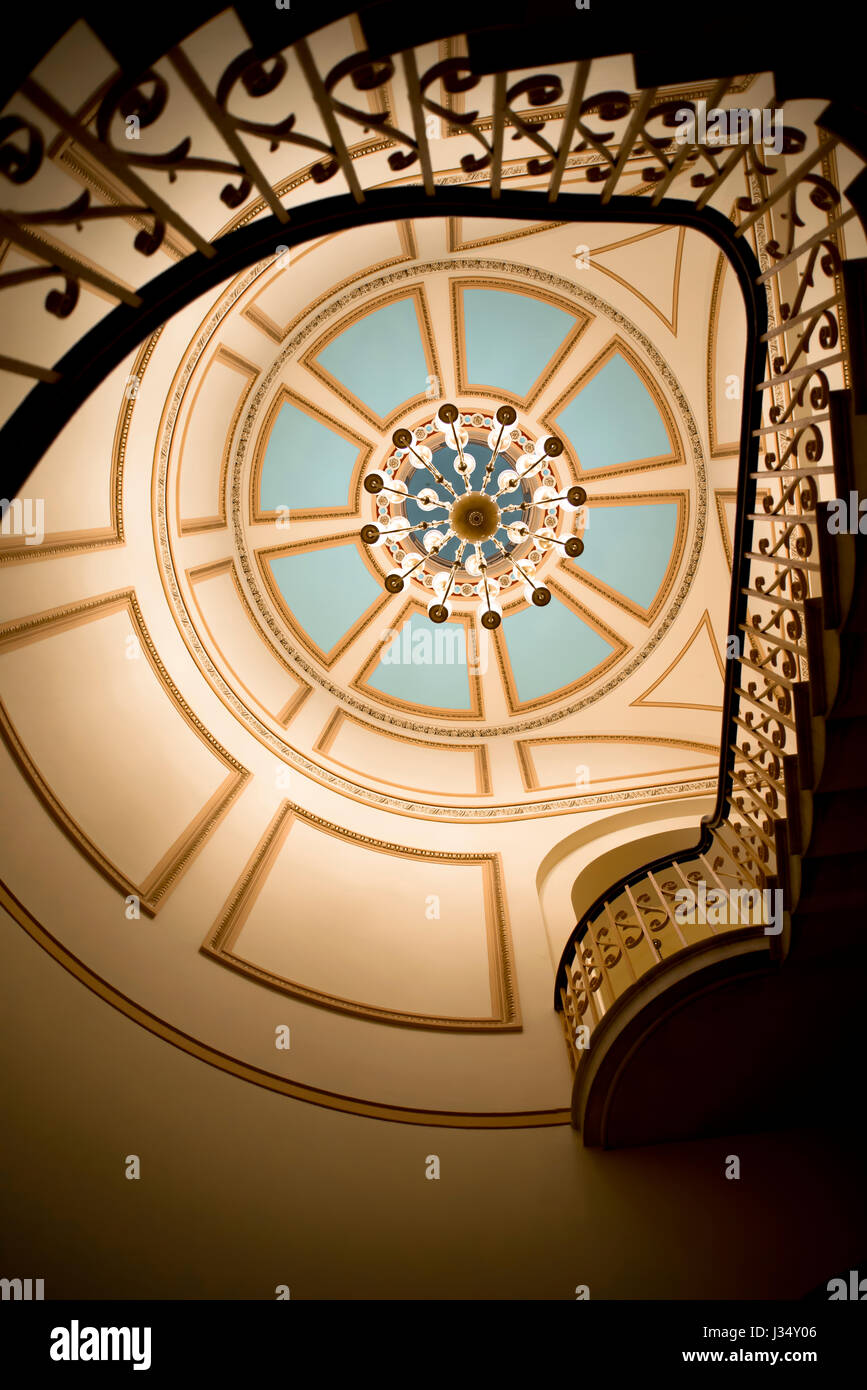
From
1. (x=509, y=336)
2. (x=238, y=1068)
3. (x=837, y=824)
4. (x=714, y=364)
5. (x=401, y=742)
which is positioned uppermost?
(x=509, y=336)

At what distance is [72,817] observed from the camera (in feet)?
19.4

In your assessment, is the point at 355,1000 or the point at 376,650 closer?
the point at 355,1000

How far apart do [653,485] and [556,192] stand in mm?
6567

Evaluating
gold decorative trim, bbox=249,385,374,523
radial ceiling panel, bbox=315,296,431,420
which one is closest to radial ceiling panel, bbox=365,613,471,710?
gold decorative trim, bbox=249,385,374,523

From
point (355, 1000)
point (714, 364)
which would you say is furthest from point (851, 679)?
point (714, 364)

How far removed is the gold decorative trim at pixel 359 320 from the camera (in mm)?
8125

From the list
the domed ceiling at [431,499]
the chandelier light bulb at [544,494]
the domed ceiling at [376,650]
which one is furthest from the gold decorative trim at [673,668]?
the chandelier light bulb at [544,494]

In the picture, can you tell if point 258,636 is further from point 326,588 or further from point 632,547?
point 632,547

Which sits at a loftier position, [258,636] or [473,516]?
[473,516]

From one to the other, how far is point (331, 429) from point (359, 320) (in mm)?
1213

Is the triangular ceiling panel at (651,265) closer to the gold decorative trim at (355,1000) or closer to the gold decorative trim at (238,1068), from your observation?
the gold decorative trim at (355,1000)

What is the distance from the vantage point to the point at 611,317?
8.06 meters

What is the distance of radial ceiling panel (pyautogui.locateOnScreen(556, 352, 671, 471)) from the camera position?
8406mm

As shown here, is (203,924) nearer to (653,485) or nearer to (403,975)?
(403,975)
